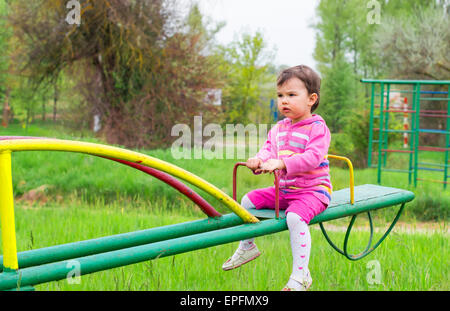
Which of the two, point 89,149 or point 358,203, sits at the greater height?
point 89,149

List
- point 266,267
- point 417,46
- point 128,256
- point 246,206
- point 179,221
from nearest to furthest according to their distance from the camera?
point 128,256 < point 246,206 < point 266,267 < point 179,221 < point 417,46

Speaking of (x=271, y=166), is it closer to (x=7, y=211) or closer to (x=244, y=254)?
(x=244, y=254)

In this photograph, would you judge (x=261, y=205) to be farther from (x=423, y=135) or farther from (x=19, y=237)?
(x=423, y=135)

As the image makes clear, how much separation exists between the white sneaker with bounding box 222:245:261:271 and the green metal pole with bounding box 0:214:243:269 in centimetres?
34

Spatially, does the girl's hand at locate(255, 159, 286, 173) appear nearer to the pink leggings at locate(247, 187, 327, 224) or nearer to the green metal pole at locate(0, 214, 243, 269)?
the pink leggings at locate(247, 187, 327, 224)

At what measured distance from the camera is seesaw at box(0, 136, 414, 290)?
1.86 meters

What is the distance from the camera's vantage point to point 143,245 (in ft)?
7.19

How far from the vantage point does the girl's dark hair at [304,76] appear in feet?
8.86

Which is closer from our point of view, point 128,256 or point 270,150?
point 128,256

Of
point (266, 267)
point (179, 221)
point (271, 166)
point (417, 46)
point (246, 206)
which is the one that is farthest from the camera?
point (417, 46)

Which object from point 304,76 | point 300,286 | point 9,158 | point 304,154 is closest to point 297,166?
point 304,154

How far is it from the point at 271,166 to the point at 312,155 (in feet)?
0.85

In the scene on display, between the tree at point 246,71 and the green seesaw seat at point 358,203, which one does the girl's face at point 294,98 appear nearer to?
the green seesaw seat at point 358,203

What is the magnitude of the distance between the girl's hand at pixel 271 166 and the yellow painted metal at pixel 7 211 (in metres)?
1.18
